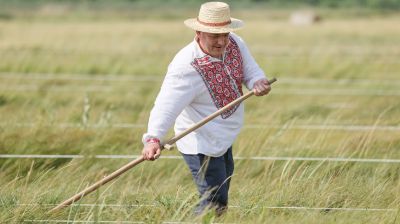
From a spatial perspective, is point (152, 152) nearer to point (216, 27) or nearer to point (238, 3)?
point (216, 27)

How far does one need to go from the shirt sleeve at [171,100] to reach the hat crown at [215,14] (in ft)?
0.84

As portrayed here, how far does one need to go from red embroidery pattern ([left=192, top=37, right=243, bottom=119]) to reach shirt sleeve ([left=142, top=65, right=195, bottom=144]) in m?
0.08

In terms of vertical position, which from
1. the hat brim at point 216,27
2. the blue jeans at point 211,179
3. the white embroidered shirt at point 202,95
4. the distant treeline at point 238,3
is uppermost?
the hat brim at point 216,27

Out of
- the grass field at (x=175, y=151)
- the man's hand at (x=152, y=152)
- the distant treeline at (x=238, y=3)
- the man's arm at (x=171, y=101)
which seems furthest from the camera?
the distant treeline at (x=238, y=3)

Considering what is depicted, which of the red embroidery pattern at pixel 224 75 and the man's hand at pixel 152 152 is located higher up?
the red embroidery pattern at pixel 224 75

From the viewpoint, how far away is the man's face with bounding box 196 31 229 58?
182 inches

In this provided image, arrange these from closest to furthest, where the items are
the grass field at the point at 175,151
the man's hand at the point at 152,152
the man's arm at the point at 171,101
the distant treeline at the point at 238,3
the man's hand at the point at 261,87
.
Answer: the man's hand at the point at 152,152, the man's arm at the point at 171,101, the man's hand at the point at 261,87, the grass field at the point at 175,151, the distant treeline at the point at 238,3

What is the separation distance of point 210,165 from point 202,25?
2.27ft

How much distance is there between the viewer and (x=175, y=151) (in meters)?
7.14

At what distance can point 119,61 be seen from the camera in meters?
16.3

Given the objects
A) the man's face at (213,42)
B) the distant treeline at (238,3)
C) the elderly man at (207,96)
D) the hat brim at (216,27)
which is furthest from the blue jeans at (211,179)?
the distant treeline at (238,3)

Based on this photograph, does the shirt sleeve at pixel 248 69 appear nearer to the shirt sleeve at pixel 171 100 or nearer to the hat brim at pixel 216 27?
A: the hat brim at pixel 216 27

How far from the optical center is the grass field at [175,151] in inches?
189

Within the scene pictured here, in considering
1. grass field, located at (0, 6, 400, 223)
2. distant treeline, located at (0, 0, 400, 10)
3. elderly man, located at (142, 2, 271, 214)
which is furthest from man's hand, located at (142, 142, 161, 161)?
distant treeline, located at (0, 0, 400, 10)
